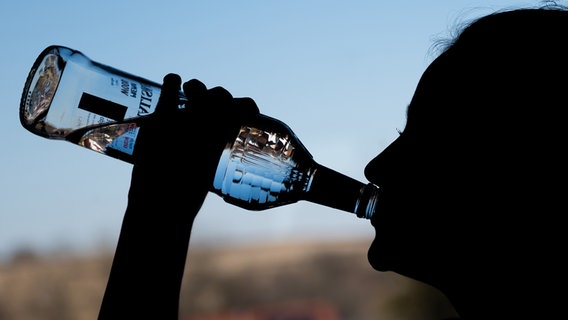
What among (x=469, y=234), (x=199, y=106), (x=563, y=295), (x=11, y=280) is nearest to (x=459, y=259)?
(x=469, y=234)

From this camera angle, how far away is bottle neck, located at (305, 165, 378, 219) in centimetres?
132

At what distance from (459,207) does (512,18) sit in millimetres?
286

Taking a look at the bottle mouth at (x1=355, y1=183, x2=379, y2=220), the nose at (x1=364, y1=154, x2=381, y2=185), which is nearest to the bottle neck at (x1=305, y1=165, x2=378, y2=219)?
the bottle mouth at (x1=355, y1=183, x2=379, y2=220)

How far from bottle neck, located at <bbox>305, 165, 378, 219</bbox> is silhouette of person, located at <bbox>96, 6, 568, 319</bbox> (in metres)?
0.14

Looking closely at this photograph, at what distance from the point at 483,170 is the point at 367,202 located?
0.89ft

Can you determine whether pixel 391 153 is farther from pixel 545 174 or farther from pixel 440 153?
pixel 545 174

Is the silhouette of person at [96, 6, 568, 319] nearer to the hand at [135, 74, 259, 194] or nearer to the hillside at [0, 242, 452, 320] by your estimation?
the hand at [135, 74, 259, 194]

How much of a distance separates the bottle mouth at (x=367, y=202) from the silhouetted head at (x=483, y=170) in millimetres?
142

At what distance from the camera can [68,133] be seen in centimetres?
139

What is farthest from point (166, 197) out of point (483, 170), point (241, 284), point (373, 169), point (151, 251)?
point (241, 284)

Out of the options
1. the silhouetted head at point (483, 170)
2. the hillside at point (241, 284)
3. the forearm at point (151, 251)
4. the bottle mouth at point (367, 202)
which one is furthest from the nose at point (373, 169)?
the hillside at point (241, 284)

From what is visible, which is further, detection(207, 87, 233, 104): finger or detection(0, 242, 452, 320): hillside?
detection(0, 242, 452, 320): hillside

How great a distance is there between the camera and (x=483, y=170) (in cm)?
108

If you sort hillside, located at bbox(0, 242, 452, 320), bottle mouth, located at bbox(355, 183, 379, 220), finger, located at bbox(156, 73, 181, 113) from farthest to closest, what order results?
hillside, located at bbox(0, 242, 452, 320), bottle mouth, located at bbox(355, 183, 379, 220), finger, located at bbox(156, 73, 181, 113)
